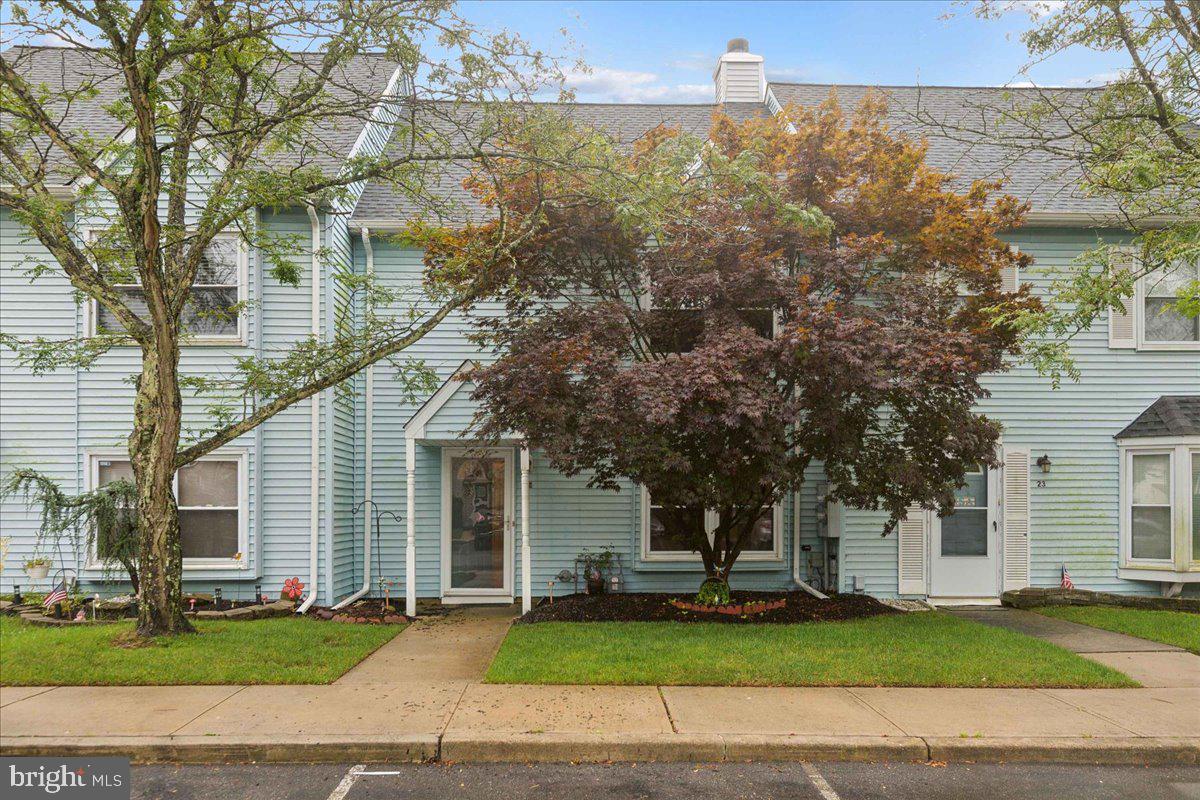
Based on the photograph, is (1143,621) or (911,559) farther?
(911,559)

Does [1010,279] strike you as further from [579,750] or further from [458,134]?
[579,750]

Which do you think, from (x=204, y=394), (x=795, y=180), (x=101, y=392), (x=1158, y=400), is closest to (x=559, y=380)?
(x=795, y=180)

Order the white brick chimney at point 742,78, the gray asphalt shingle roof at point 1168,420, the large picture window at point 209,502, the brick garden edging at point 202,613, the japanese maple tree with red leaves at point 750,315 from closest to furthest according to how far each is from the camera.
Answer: the japanese maple tree with red leaves at point 750,315, the brick garden edging at point 202,613, the large picture window at point 209,502, the gray asphalt shingle roof at point 1168,420, the white brick chimney at point 742,78

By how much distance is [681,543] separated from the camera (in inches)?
446

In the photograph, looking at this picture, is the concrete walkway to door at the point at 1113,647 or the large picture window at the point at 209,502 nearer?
the concrete walkway to door at the point at 1113,647

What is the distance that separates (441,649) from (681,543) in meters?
4.04

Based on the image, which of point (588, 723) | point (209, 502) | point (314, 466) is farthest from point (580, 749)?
point (209, 502)

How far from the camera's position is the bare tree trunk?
7.81m

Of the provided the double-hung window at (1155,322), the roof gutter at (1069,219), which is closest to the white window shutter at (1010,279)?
the roof gutter at (1069,219)

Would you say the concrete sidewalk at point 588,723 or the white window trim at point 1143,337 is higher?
the white window trim at point 1143,337

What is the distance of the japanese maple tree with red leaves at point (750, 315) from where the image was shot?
26.5 feet

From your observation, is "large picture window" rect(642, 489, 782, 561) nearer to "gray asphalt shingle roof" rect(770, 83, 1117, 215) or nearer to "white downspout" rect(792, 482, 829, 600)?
"white downspout" rect(792, 482, 829, 600)

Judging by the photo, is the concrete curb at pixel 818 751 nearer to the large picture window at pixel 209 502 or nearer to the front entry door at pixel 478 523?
the front entry door at pixel 478 523

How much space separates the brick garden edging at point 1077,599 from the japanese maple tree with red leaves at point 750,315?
2676 millimetres
